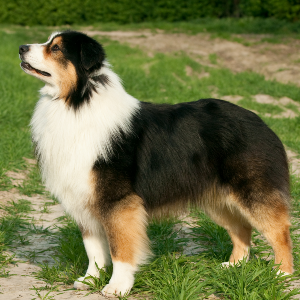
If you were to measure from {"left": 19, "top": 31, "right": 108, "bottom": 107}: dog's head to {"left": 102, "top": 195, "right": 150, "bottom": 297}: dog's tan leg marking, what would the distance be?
2.92 feet

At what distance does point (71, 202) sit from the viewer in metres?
3.26

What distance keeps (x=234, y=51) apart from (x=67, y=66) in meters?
12.5

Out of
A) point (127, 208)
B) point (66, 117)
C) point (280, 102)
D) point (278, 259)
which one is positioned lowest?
point (280, 102)

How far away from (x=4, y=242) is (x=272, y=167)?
2705 millimetres

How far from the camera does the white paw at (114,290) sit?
3139 mm

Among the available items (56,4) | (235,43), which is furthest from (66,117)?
(56,4)

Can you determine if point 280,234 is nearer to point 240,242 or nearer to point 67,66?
point 240,242

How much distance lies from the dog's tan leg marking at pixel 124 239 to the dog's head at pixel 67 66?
2.92ft

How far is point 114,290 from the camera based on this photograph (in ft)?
10.3

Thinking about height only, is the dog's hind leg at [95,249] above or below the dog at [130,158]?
below

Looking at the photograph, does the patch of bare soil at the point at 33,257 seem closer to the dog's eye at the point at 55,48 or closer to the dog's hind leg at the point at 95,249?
the dog's hind leg at the point at 95,249

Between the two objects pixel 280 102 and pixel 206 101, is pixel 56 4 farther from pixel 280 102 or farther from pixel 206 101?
pixel 206 101

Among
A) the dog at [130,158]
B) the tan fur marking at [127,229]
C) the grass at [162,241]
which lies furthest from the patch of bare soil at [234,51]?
the tan fur marking at [127,229]

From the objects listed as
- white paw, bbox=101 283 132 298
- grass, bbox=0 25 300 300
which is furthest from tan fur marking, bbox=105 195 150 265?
grass, bbox=0 25 300 300
